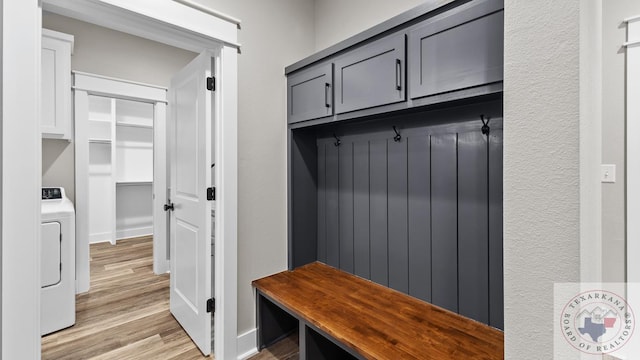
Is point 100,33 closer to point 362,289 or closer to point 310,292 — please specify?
point 310,292

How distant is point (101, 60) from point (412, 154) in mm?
3352

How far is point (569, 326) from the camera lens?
0.72 metres

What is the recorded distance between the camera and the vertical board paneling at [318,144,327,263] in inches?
87.4

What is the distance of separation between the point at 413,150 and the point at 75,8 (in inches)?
75.1

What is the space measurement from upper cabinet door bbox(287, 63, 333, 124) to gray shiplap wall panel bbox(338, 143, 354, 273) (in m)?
0.35

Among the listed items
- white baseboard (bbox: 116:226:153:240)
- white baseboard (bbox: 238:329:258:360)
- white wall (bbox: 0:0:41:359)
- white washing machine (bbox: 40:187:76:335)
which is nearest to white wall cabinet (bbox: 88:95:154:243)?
white baseboard (bbox: 116:226:153:240)

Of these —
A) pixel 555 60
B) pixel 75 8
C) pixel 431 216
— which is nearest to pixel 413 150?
pixel 431 216

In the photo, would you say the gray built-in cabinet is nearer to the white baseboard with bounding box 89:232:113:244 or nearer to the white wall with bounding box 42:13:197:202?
the white wall with bounding box 42:13:197:202

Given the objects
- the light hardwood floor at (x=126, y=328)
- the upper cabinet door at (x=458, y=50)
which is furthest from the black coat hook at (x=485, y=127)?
the light hardwood floor at (x=126, y=328)

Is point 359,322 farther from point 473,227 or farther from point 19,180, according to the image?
point 19,180

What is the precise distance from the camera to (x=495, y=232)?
52.8 inches

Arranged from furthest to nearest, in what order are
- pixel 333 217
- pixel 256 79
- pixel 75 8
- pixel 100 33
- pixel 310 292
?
pixel 100 33
pixel 333 217
pixel 256 79
pixel 310 292
pixel 75 8

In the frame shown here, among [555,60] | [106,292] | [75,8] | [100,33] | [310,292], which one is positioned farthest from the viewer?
[100,33]

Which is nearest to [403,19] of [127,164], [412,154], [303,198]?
[412,154]
